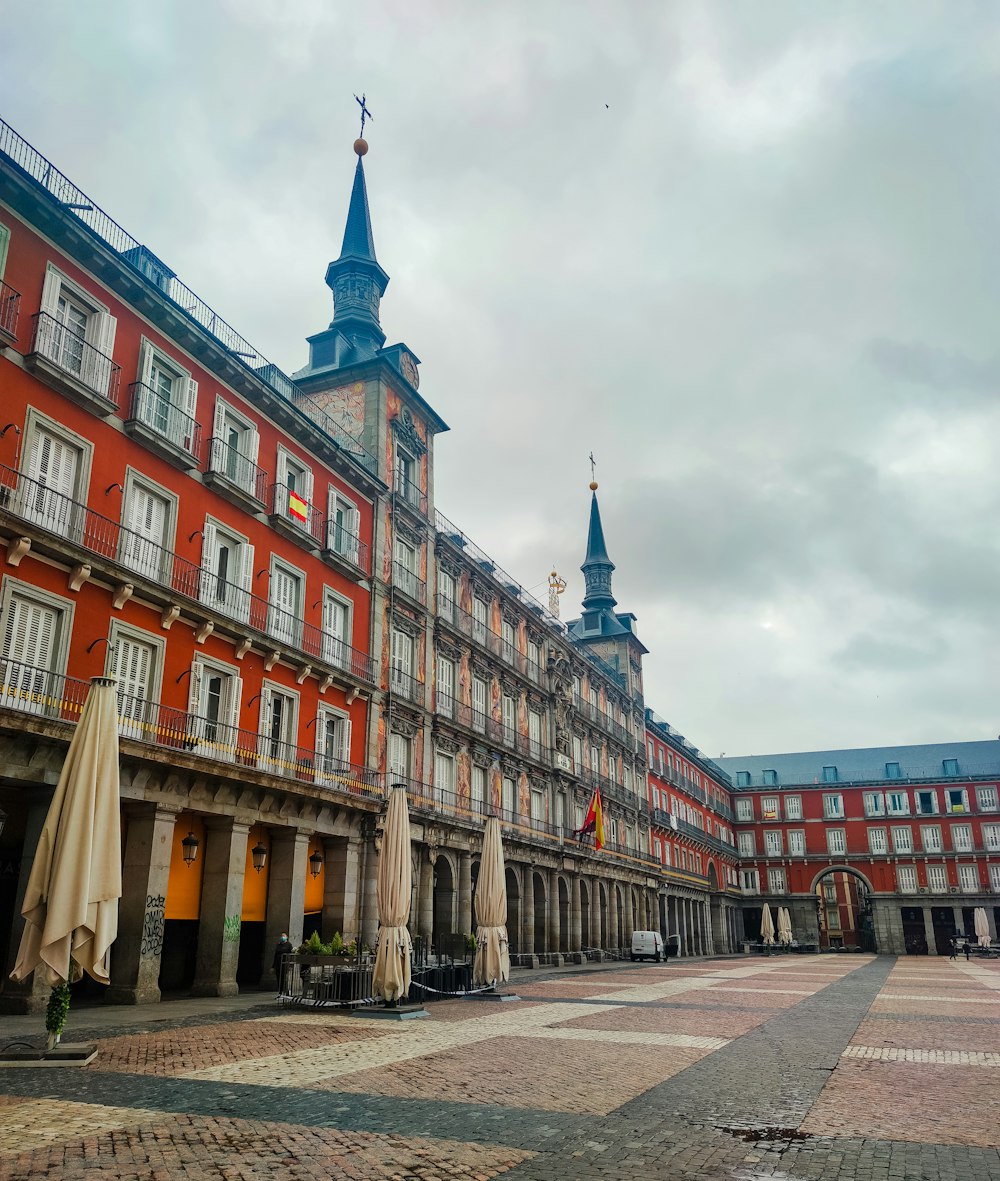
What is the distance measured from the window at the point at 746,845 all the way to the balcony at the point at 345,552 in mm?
61559

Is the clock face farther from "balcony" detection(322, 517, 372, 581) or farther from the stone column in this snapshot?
the stone column

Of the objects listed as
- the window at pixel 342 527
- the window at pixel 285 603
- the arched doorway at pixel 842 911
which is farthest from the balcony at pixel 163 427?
the arched doorway at pixel 842 911

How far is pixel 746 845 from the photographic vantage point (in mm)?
80562

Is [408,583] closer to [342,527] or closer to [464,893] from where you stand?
[342,527]

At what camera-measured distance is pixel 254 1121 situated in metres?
7.51

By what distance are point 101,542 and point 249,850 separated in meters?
8.19

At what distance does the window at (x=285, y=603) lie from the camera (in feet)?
77.8

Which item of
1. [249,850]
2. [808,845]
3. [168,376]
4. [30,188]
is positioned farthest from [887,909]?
[30,188]

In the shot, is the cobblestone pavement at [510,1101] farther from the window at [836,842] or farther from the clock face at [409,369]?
the window at [836,842]

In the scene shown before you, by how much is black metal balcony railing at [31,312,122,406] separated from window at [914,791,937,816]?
71.8 meters

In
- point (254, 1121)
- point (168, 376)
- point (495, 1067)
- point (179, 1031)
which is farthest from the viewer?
point (168, 376)

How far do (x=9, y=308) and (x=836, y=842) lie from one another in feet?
243

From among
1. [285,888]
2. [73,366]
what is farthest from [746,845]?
[73,366]

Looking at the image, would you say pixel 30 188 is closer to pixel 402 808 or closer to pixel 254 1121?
pixel 402 808
